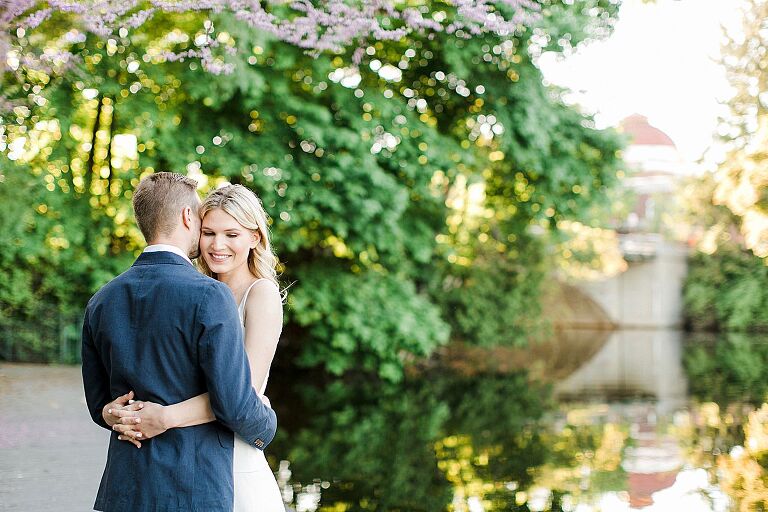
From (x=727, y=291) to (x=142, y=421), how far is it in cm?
3514

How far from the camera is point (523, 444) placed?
351 inches

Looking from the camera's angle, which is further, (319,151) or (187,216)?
(319,151)

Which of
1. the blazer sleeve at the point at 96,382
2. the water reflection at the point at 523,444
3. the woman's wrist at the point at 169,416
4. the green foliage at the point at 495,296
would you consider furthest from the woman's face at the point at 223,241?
the green foliage at the point at 495,296

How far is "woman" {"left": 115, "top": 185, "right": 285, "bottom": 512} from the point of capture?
2.75m

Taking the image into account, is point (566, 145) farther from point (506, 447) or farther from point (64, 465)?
point (64, 465)

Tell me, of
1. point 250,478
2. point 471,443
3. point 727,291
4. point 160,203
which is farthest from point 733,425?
point 727,291

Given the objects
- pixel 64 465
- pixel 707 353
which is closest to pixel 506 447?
pixel 64 465

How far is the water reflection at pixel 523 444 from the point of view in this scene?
6.50 metres

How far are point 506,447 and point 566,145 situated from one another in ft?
21.4

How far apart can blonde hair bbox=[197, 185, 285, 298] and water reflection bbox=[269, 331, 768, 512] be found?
11.5ft

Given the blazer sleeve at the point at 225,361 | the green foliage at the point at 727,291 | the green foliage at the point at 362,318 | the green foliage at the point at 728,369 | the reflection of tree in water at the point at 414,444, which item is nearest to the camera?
the blazer sleeve at the point at 225,361

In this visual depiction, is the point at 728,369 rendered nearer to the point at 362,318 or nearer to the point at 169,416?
the point at 362,318

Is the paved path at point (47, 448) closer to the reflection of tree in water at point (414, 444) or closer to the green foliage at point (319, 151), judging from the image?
the reflection of tree in water at point (414, 444)

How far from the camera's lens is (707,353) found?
23766 mm
